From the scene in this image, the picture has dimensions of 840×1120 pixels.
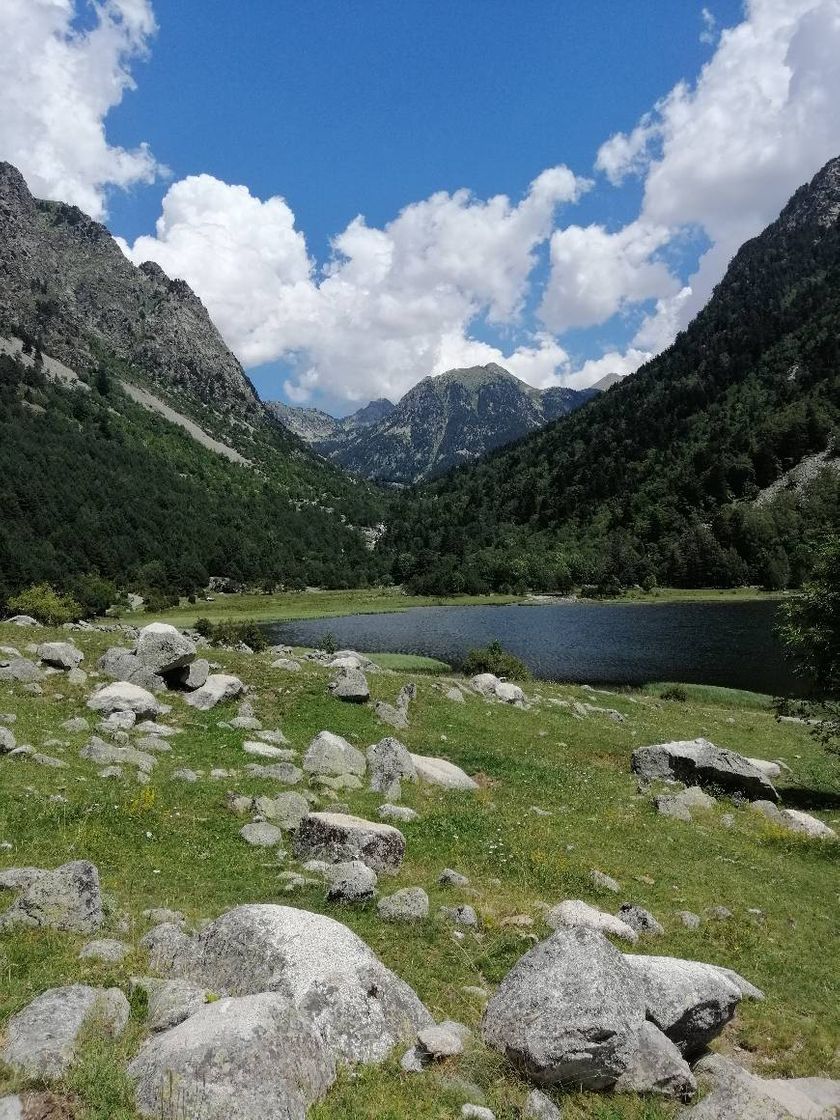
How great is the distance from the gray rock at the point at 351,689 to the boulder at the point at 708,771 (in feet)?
40.8

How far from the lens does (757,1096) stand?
307 inches

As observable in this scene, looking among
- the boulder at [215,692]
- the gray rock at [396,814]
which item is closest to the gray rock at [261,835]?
the gray rock at [396,814]

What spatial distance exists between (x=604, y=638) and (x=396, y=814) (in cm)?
9272

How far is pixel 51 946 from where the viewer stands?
9.38 meters

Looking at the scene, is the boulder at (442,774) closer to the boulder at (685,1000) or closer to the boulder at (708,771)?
the boulder at (708,771)

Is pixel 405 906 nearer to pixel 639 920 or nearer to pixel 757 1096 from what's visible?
pixel 639 920

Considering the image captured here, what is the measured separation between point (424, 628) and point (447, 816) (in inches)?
4514

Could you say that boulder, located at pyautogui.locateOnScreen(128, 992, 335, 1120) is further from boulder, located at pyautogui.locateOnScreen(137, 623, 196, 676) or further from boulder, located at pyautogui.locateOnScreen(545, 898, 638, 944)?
boulder, located at pyautogui.locateOnScreen(137, 623, 196, 676)

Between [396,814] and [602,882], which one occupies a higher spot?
[602,882]

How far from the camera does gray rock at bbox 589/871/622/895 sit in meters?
14.6

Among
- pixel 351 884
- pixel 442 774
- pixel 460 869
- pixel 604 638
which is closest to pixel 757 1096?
pixel 351 884

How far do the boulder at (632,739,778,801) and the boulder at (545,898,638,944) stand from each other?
47.9 feet

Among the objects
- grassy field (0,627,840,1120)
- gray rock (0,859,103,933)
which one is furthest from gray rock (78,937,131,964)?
gray rock (0,859,103,933)

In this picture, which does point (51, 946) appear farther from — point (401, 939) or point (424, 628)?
point (424, 628)
